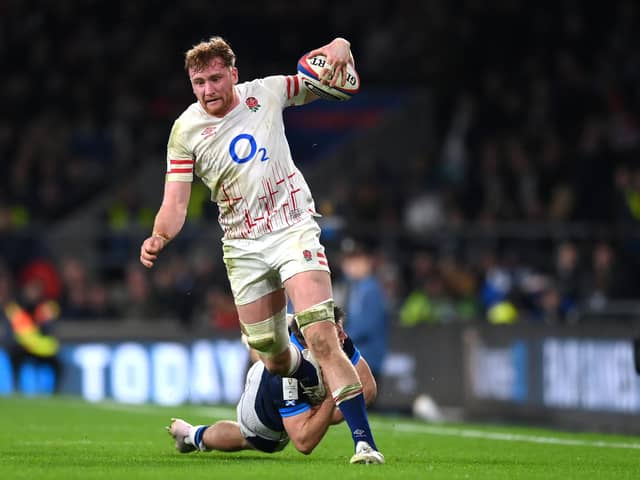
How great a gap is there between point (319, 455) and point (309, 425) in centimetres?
84

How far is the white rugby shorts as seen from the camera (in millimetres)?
8344

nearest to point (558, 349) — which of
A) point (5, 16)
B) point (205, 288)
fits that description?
point (205, 288)

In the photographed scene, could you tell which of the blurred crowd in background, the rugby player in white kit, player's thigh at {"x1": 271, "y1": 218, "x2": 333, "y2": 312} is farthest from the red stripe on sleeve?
the blurred crowd in background

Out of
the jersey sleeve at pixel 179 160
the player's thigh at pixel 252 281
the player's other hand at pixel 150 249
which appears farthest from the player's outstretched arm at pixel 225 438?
the jersey sleeve at pixel 179 160

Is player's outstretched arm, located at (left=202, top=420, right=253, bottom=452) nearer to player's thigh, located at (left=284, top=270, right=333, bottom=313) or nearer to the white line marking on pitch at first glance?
player's thigh, located at (left=284, top=270, right=333, bottom=313)

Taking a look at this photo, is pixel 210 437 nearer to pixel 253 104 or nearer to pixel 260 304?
pixel 260 304

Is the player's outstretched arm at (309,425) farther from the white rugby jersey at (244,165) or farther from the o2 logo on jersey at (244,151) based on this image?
the o2 logo on jersey at (244,151)

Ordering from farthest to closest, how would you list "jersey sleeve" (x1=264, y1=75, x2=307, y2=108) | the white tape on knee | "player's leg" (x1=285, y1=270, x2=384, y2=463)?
"jersey sleeve" (x1=264, y1=75, x2=307, y2=108), the white tape on knee, "player's leg" (x1=285, y1=270, x2=384, y2=463)

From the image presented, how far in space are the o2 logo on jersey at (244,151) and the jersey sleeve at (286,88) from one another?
1.18 feet

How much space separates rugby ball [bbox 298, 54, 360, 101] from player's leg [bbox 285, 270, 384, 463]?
112cm

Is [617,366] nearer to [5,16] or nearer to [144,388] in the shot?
[144,388]

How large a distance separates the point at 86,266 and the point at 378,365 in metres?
7.96

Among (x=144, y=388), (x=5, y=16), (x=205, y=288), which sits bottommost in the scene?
(x=144, y=388)

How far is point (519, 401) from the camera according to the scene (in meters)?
17.0
